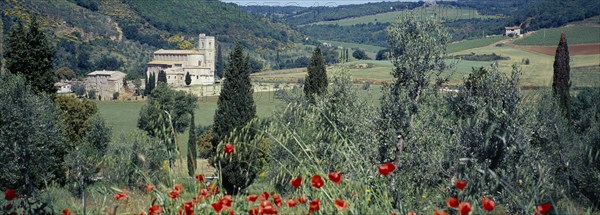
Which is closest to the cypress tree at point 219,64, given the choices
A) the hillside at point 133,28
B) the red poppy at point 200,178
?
the hillside at point 133,28

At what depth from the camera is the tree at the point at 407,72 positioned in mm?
11984

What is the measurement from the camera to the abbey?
276 ft

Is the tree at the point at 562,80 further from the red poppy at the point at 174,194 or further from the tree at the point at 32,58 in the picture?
the red poppy at the point at 174,194

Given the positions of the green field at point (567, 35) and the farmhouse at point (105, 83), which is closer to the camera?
the green field at point (567, 35)

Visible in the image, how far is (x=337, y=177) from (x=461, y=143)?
25.2 feet

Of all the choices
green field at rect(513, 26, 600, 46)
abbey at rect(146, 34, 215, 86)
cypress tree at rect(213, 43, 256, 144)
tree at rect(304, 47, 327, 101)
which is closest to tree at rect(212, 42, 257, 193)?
cypress tree at rect(213, 43, 256, 144)

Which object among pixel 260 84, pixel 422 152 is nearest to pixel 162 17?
pixel 260 84

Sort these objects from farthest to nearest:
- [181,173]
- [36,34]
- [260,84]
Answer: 1. [260,84]
2. [36,34]
3. [181,173]

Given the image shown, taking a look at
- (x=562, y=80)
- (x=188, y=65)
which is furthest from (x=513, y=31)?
(x=562, y=80)

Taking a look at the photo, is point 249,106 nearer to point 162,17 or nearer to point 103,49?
point 103,49

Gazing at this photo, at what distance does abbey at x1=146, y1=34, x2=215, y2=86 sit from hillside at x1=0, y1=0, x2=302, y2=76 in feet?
15.4

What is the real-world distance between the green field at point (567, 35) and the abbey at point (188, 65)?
43.8m

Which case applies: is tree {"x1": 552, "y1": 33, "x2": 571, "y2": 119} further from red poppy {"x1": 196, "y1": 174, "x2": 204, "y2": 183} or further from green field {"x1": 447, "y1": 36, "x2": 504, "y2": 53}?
green field {"x1": 447, "y1": 36, "x2": 504, "y2": 53}

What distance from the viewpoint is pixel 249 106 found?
25078 mm
